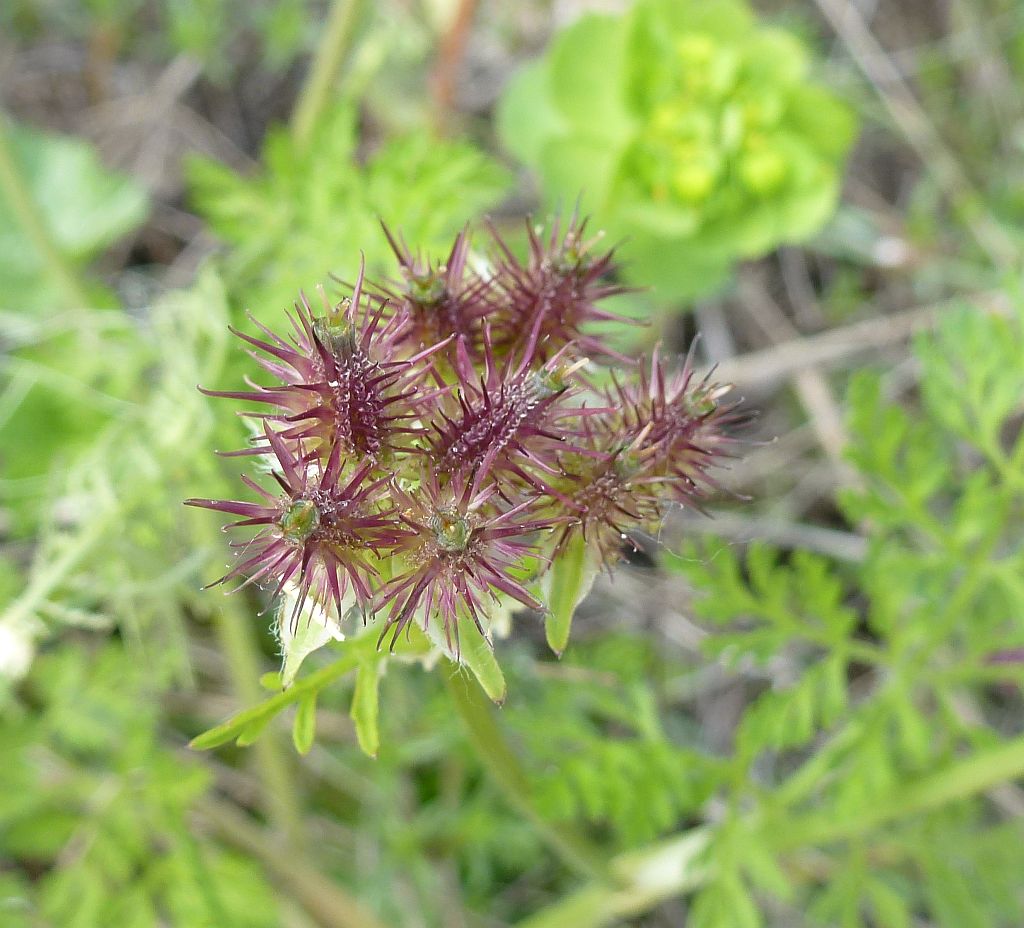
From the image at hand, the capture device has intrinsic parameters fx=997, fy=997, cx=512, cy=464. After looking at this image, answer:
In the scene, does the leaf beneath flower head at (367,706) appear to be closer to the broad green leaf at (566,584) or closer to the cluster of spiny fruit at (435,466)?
the cluster of spiny fruit at (435,466)

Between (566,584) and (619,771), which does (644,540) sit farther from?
(566,584)

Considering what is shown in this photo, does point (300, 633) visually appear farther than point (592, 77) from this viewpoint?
No

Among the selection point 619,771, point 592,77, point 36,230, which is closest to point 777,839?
point 619,771

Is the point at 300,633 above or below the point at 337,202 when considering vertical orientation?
below

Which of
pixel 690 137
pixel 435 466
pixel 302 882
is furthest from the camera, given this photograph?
pixel 690 137

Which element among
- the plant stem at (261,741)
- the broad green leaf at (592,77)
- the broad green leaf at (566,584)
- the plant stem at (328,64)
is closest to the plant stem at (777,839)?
the plant stem at (261,741)
